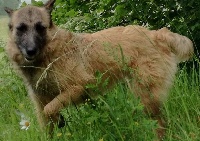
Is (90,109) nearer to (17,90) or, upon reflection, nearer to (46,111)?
(46,111)

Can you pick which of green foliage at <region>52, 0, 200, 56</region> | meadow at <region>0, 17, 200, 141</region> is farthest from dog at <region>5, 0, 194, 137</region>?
green foliage at <region>52, 0, 200, 56</region>

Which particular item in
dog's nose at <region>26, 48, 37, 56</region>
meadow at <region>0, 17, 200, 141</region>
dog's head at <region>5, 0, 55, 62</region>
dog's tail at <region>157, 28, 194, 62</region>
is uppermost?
dog's head at <region>5, 0, 55, 62</region>

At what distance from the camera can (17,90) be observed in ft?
24.7

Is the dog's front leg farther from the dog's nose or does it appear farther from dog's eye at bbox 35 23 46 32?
dog's eye at bbox 35 23 46 32

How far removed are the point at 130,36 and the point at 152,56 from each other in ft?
1.28

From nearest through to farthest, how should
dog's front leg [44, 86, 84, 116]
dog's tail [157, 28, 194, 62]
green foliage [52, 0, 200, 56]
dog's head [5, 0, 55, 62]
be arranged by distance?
dog's front leg [44, 86, 84, 116] → dog's head [5, 0, 55, 62] → dog's tail [157, 28, 194, 62] → green foliage [52, 0, 200, 56]

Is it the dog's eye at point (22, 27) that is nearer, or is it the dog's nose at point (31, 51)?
the dog's nose at point (31, 51)

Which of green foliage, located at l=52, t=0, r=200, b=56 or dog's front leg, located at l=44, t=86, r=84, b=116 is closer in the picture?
dog's front leg, located at l=44, t=86, r=84, b=116

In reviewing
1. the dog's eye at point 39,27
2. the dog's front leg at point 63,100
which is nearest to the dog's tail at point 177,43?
the dog's front leg at point 63,100

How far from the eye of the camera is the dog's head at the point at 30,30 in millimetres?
5355

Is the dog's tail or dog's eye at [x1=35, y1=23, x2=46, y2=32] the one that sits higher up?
dog's eye at [x1=35, y1=23, x2=46, y2=32]

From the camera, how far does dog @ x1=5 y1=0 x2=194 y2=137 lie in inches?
211

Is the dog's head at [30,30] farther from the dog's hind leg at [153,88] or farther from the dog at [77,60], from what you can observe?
the dog's hind leg at [153,88]

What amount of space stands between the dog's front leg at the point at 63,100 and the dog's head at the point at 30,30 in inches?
22.3
